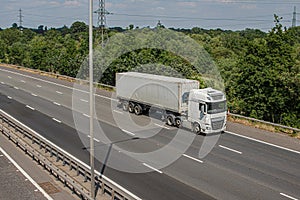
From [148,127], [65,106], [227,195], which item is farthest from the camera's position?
[65,106]

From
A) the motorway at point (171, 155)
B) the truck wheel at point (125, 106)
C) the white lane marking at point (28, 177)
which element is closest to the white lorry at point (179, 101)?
the truck wheel at point (125, 106)

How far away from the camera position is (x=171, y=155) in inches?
832

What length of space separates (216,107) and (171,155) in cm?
595

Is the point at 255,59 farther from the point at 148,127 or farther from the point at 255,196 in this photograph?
the point at 255,196

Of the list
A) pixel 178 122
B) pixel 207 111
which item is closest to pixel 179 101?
pixel 178 122

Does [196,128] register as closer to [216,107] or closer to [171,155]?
[216,107]

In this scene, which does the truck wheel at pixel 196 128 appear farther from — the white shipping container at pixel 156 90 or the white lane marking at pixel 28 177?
the white lane marking at pixel 28 177

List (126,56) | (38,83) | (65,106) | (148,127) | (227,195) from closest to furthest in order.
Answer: (227,195)
(148,127)
(65,106)
(126,56)
(38,83)

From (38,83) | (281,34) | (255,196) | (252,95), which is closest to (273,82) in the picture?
(252,95)

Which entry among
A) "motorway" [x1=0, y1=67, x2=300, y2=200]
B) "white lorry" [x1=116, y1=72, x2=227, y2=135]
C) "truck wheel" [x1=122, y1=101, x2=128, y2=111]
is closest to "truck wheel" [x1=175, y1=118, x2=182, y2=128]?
"white lorry" [x1=116, y1=72, x2=227, y2=135]

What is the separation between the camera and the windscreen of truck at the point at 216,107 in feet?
81.9

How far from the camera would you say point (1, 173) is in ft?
59.2

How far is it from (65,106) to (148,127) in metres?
11.5

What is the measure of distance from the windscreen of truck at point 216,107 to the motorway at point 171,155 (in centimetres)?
189
